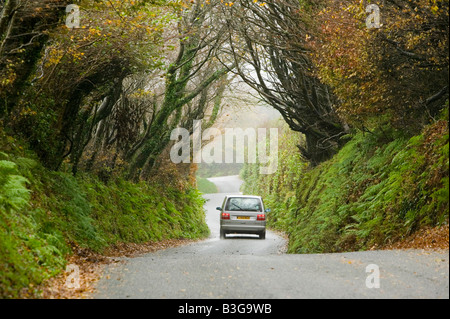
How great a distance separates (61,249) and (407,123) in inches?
366

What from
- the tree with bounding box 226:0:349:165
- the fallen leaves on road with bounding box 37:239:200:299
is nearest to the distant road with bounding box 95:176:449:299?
the fallen leaves on road with bounding box 37:239:200:299

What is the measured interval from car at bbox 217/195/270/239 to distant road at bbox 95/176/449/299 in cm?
1221

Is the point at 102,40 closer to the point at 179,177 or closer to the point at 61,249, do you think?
the point at 61,249

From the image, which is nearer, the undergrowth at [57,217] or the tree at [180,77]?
the undergrowth at [57,217]

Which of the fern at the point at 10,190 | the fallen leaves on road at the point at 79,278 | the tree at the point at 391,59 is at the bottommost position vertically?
the fallen leaves on road at the point at 79,278

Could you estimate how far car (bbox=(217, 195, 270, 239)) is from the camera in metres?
22.9

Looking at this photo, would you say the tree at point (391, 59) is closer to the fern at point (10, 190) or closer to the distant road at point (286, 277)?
the distant road at point (286, 277)

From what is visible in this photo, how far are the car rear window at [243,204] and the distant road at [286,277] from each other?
40.3 feet

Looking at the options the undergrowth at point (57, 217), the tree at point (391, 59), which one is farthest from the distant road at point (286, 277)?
the tree at point (391, 59)

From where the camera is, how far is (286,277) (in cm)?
816

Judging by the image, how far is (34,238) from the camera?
9.40 m

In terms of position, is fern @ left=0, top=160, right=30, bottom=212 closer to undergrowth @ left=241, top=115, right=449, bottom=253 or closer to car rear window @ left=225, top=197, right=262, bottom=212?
undergrowth @ left=241, top=115, right=449, bottom=253

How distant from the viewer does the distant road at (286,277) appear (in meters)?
7.00
